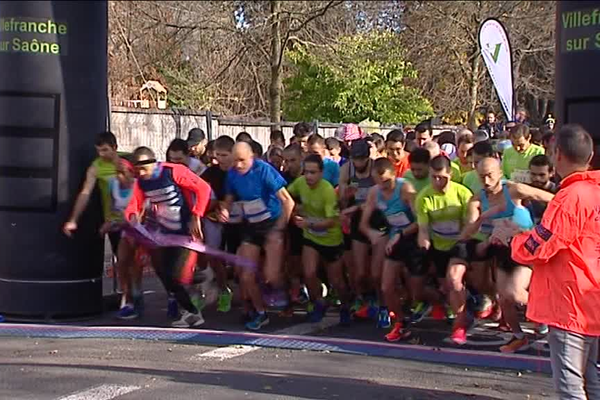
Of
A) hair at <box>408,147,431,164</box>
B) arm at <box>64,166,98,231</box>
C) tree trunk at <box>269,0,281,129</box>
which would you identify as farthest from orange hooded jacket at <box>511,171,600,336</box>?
tree trunk at <box>269,0,281,129</box>

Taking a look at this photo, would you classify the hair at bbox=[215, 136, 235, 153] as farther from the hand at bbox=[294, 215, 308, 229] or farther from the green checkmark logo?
the green checkmark logo

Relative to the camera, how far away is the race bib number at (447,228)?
8625 mm

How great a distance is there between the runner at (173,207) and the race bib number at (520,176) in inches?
114

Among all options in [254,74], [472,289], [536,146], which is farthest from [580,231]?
[254,74]

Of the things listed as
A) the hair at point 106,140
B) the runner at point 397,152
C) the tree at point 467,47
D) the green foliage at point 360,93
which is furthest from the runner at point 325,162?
the green foliage at point 360,93

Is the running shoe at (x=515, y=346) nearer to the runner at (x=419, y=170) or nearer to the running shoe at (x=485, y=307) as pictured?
the running shoe at (x=485, y=307)

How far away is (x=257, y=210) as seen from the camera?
929cm

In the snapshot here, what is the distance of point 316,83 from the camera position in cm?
3086

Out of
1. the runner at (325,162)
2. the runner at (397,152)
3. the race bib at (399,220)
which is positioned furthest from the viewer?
the runner at (325,162)

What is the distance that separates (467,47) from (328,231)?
19.8 metres

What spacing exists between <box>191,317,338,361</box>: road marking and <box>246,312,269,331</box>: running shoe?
208 mm

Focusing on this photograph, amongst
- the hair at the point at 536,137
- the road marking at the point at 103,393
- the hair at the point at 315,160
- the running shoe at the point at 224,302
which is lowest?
the road marking at the point at 103,393

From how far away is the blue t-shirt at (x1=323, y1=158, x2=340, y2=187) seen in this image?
34.1 feet

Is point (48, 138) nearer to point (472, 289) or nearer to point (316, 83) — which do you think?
point (472, 289)
